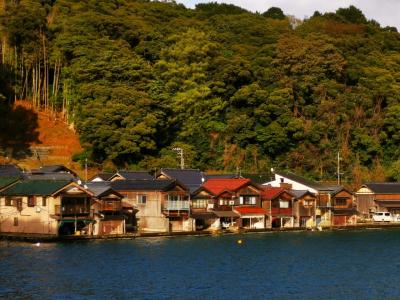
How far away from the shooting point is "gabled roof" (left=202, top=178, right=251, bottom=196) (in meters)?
61.0

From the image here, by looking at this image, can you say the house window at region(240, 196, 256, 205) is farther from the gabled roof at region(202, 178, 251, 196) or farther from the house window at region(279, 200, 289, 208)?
the house window at region(279, 200, 289, 208)

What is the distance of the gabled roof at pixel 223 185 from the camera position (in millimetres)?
60953

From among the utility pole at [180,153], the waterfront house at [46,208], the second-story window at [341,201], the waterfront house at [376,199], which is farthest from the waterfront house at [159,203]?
the waterfront house at [376,199]

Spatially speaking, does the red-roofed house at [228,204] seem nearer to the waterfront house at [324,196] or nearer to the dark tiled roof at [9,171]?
the waterfront house at [324,196]

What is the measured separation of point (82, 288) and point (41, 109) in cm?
4779

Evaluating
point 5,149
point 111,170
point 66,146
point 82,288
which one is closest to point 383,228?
point 111,170

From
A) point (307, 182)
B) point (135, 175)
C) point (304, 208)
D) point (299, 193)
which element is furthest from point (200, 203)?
point (307, 182)

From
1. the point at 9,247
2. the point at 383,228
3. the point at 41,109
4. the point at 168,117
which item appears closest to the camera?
the point at 9,247

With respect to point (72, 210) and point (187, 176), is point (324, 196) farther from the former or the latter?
point (72, 210)

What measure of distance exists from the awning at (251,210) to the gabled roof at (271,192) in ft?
3.55

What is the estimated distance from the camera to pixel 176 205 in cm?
5719

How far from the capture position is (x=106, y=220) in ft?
175

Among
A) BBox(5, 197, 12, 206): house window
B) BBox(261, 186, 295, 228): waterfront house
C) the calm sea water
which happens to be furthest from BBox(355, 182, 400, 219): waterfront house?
BBox(5, 197, 12, 206): house window

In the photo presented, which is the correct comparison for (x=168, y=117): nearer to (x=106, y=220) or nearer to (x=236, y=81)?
(x=236, y=81)
